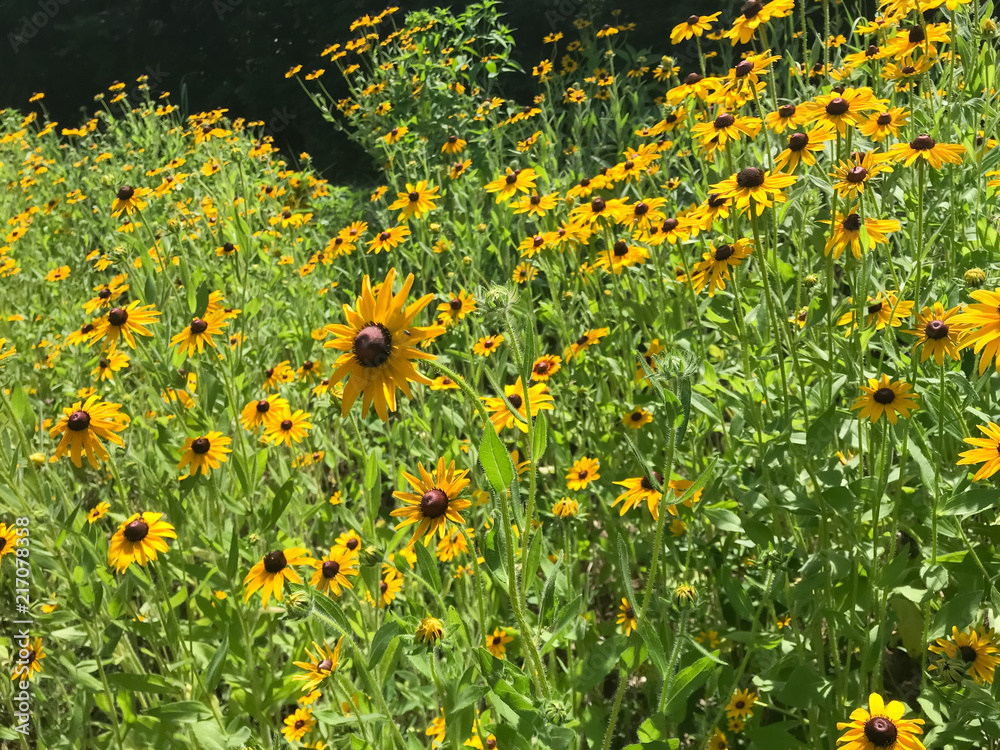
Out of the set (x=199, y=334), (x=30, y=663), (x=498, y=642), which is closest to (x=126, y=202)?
(x=199, y=334)

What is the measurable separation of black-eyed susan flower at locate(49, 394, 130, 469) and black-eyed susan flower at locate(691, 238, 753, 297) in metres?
1.68

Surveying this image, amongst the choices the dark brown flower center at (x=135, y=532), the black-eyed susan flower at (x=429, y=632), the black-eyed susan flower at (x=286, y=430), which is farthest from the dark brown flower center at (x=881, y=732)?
the black-eyed susan flower at (x=286, y=430)

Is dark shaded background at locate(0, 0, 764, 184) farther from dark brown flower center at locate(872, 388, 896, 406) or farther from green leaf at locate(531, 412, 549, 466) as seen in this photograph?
green leaf at locate(531, 412, 549, 466)

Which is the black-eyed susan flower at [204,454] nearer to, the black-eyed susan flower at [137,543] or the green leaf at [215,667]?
the black-eyed susan flower at [137,543]

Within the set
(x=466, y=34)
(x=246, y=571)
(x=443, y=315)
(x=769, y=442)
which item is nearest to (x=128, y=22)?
(x=466, y=34)

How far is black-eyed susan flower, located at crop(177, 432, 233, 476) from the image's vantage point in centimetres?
199

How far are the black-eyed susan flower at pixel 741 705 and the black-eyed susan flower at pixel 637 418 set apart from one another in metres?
0.80

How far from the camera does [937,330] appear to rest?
4.76 ft

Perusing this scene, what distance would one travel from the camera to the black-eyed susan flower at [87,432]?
191cm

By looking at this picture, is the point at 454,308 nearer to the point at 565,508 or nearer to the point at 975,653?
the point at 565,508

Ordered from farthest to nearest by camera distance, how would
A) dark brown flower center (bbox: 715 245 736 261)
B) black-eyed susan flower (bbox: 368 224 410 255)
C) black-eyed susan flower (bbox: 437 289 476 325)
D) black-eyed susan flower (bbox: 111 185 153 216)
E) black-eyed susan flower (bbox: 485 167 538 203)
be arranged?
1. black-eyed susan flower (bbox: 368 224 410 255)
2. black-eyed susan flower (bbox: 485 167 538 203)
3. black-eyed susan flower (bbox: 111 185 153 216)
4. black-eyed susan flower (bbox: 437 289 476 325)
5. dark brown flower center (bbox: 715 245 736 261)

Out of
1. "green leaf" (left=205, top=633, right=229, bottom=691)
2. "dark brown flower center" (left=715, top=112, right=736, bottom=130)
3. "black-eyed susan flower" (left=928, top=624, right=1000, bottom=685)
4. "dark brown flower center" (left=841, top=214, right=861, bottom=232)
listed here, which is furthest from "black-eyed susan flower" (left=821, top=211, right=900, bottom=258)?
"green leaf" (left=205, top=633, right=229, bottom=691)

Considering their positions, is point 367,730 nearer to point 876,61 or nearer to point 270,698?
point 270,698

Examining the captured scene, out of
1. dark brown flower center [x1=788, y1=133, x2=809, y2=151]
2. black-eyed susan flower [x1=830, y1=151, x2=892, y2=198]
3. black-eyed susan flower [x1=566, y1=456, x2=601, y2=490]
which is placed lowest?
black-eyed susan flower [x1=566, y1=456, x2=601, y2=490]
